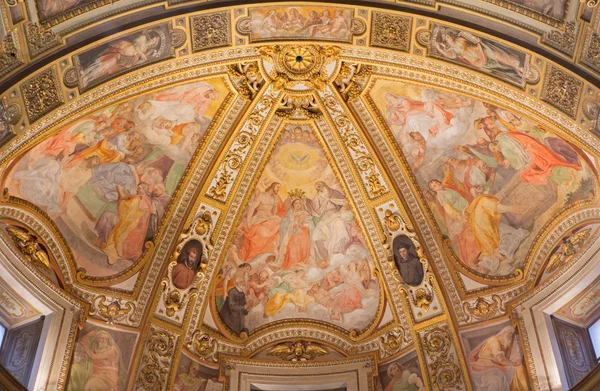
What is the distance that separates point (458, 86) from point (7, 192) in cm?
793

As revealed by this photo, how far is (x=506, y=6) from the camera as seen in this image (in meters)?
16.5

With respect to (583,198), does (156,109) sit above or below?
above

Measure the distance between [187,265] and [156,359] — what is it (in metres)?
1.95

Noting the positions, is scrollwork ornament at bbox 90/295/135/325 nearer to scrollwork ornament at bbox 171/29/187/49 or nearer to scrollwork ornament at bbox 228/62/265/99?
scrollwork ornament at bbox 228/62/265/99

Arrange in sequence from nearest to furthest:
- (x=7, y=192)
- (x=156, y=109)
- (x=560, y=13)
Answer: (x=560, y=13), (x=7, y=192), (x=156, y=109)

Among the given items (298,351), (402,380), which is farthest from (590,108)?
(298,351)

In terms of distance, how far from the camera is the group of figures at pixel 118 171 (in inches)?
723

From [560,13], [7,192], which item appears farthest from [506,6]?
[7,192]

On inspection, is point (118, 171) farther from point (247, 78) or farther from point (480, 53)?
point (480, 53)

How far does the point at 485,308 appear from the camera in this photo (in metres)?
19.0

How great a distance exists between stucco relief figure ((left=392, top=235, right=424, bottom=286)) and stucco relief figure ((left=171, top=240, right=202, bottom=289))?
380 cm

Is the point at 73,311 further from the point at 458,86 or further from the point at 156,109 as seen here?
the point at 458,86

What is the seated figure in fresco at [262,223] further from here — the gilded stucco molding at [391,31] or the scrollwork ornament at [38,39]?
the scrollwork ornament at [38,39]

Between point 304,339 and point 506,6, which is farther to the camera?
point 304,339
